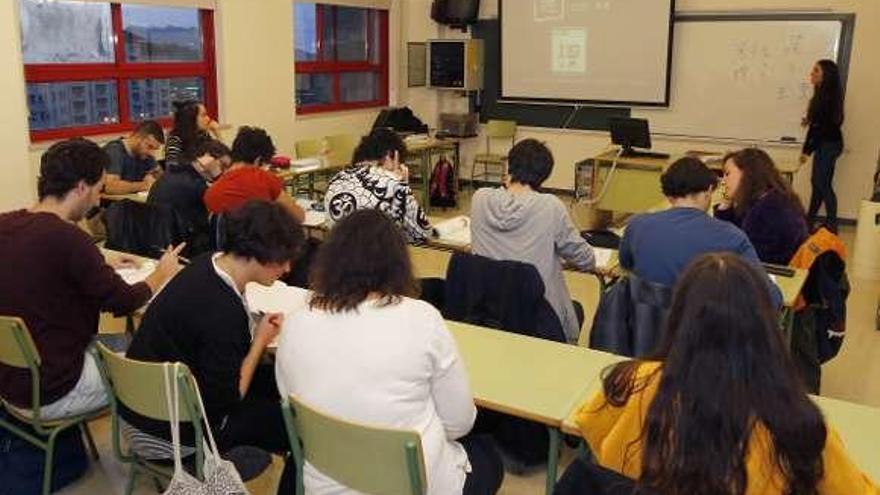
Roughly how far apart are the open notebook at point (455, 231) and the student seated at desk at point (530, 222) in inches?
23.5

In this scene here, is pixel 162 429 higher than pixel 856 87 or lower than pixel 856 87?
lower

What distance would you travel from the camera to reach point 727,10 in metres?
7.21

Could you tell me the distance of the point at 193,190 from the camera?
14.2ft

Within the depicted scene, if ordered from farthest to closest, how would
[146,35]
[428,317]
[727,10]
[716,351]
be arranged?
[727,10] → [146,35] → [428,317] → [716,351]

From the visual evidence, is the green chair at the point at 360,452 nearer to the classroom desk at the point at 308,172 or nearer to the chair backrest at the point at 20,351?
the chair backrest at the point at 20,351

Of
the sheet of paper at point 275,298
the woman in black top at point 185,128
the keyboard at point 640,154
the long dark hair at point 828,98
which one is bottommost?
the sheet of paper at point 275,298

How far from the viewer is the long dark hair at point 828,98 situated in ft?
21.4

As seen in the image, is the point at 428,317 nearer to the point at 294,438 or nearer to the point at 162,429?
the point at 294,438

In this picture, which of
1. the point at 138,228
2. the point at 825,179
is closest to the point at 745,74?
the point at 825,179

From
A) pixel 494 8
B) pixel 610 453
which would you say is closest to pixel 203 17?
pixel 494 8

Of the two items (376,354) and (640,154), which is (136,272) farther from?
(640,154)

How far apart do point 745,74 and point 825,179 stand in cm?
120

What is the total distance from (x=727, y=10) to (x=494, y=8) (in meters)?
2.43

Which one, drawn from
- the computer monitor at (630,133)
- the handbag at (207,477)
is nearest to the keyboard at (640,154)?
the computer monitor at (630,133)
